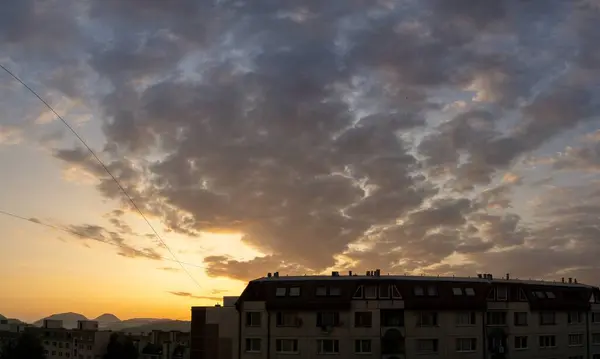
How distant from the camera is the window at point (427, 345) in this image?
74.2 m

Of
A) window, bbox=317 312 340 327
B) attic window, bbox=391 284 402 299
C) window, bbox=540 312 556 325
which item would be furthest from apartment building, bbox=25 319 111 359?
window, bbox=540 312 556 325

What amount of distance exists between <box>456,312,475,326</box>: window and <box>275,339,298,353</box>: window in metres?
18.6

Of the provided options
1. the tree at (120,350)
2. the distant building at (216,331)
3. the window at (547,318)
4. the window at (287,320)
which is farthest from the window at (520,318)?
the tree at (120,350)

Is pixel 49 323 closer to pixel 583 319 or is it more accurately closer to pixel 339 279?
pixel 339 279

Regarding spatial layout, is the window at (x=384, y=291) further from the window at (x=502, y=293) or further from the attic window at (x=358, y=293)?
the window at (x=502, y=293)

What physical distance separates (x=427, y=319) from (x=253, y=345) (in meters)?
19.6

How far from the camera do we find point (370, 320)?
73.9 meters

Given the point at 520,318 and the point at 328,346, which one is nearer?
the point at 328,346

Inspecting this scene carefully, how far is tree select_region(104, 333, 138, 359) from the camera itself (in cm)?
14388

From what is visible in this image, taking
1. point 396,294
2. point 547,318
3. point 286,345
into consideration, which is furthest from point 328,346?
point 547,318

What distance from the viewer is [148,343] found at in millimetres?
155625

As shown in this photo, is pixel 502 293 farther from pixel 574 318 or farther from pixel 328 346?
pixel 328 346

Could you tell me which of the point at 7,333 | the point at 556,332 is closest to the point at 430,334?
the point at 556,332

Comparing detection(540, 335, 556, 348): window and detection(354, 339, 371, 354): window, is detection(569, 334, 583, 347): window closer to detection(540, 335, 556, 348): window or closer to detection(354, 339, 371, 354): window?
detection(540, 335, 556, 348): window
